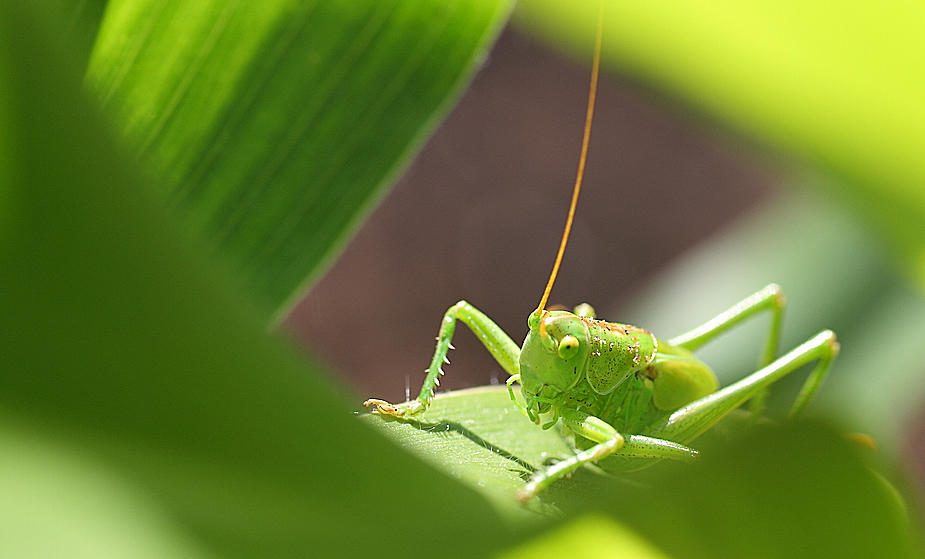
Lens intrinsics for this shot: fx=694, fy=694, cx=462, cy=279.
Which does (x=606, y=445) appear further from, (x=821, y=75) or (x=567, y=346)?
(x=821, y=75)

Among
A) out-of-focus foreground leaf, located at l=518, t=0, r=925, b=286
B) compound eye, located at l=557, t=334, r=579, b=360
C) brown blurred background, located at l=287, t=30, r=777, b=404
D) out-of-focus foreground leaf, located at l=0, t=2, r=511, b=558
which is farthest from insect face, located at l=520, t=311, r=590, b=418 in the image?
brown blurred background, located at l=287, t=30, r=777, b=404

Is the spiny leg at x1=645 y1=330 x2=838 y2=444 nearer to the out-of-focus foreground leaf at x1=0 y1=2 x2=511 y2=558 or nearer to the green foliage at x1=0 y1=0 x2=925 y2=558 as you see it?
the green foliage at x1=0 y1=0 x2=925 y2=558

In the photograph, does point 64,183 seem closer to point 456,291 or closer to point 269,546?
point 269,546

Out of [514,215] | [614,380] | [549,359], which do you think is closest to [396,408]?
[549,359]

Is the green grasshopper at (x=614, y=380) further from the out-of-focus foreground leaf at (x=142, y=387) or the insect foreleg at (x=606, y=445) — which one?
the out-of-focus foreground leaf at (x=142, y=387)

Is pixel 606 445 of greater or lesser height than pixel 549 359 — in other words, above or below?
below

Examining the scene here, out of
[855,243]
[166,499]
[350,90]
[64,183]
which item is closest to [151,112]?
[350,90]

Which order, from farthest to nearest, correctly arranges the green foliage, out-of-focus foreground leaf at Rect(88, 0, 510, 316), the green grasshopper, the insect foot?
the green grasshopper → the insect foot → out-of-focus foreground leaf at Rect(88, 0, 510, 316) → the green foliage
